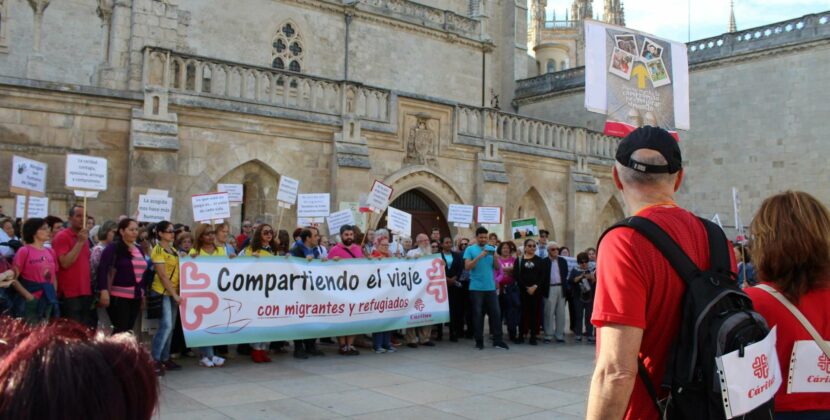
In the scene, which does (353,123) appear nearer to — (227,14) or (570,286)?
(570,286)

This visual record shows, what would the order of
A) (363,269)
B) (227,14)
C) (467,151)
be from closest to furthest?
(363,269)
(467,151)
(227,14)

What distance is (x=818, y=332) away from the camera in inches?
109

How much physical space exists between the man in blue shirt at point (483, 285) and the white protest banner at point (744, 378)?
28.9 ft

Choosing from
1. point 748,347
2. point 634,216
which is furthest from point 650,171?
point 748,347

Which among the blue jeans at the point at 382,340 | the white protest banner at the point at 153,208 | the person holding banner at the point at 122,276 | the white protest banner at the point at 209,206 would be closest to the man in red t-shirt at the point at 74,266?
the person holding banner at the point at 122,276

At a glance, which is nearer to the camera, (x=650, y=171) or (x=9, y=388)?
(x=9, y=388)

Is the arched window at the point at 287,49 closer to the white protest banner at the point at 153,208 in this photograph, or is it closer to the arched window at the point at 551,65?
the white protest banner at the point at 153,208

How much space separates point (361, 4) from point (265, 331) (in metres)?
19.3

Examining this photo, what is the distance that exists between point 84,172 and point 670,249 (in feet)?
32.4

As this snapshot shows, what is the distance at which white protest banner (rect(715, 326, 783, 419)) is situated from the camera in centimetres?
221

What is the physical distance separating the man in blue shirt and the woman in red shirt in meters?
8.33

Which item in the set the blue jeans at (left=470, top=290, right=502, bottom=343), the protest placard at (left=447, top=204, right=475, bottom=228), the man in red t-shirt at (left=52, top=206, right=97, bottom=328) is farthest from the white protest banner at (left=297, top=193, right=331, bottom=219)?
the man in red t-shirt at (left=52, top=206, right=97, bottom=328)

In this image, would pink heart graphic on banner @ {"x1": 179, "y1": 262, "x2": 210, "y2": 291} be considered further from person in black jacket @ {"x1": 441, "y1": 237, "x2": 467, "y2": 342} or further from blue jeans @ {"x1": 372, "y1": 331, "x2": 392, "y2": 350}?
person in black jacket @ {"x1": 441, "y1": 237, "x2": 467, "y2": 342}

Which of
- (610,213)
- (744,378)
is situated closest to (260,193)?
(610,213)
